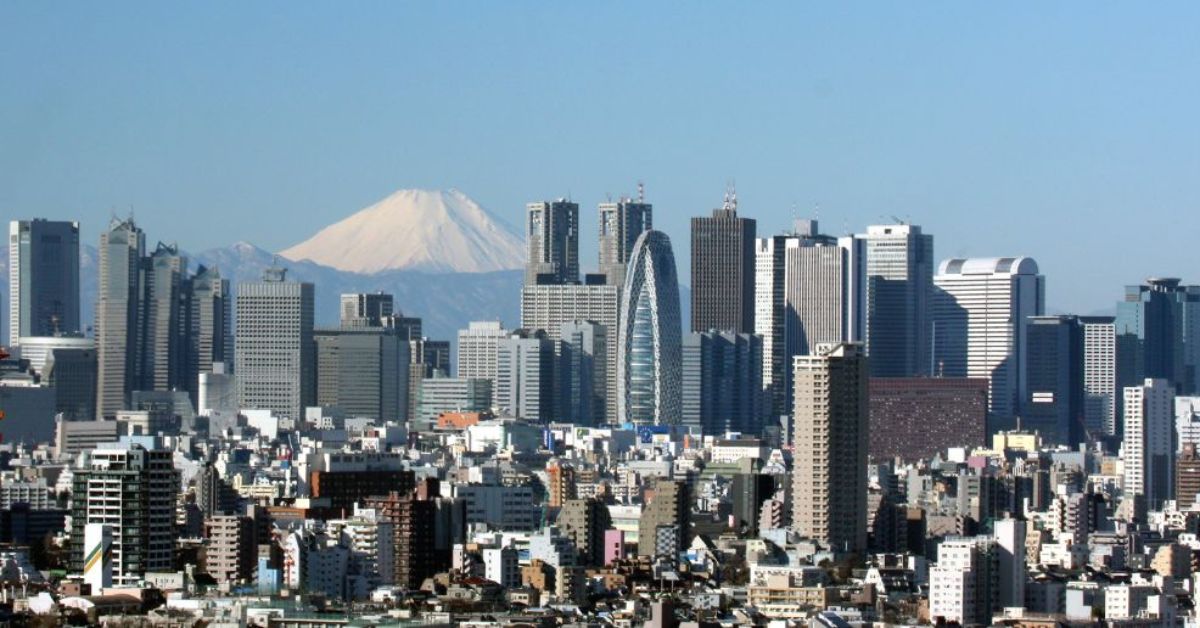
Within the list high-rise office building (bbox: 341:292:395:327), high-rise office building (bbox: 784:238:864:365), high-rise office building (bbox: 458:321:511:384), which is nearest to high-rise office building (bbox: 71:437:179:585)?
high-rise office building (bbox: 784:238:864:365)

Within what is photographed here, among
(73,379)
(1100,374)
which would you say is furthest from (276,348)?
(1100,374)

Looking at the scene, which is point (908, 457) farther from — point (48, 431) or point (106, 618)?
point (106, 618)

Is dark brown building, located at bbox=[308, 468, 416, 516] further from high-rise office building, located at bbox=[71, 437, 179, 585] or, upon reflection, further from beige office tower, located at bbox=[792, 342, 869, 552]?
high-rise office building, located at bbox=[71, 437, 179, 585]

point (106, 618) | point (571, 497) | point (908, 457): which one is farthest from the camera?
point (908, 457)

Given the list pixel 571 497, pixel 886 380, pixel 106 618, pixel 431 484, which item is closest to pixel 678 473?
pixel 571 497

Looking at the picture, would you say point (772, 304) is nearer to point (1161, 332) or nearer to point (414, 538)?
point (1161, 332)

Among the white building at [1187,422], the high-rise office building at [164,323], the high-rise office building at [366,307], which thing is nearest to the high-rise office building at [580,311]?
the high-rise office building at [366,307]

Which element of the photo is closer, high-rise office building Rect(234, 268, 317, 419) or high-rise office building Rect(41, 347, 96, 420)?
high-rise office building Rect(41, 347, 96, 420)
